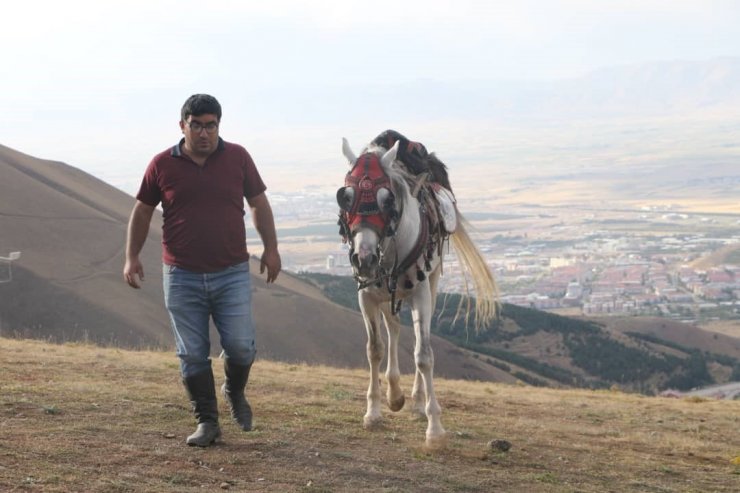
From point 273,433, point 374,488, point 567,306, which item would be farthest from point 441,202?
point 567,306

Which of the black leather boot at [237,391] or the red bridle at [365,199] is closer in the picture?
the black leather boot at [237,391]

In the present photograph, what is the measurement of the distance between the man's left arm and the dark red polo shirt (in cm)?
26

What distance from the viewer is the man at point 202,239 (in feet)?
24.0

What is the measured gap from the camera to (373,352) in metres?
9.83

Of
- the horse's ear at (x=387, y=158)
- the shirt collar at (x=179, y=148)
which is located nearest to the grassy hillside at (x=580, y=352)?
the horse's ear at (x=387, y=158)

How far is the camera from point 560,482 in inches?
309

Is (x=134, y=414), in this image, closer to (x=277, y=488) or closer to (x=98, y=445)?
(x=98, y=445)

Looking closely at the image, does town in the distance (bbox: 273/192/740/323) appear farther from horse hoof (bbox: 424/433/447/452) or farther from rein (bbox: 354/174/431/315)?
horse hoof (bbox: 424/433/447/452)

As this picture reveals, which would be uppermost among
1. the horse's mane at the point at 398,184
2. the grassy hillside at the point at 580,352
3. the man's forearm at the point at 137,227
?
the horse's mane at the point at 398,184

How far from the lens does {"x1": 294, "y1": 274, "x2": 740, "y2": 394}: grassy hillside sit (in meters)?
45.1

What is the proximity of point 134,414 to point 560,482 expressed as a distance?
3247mm

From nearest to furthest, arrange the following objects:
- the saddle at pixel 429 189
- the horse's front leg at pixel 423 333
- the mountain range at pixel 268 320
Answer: the horse's front leg at pixel 423 333
the saddle at pixel 429 189
the mountain range at pixel 268 320

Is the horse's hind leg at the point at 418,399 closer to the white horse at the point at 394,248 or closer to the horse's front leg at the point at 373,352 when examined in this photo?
the white horse at the point at 394,248

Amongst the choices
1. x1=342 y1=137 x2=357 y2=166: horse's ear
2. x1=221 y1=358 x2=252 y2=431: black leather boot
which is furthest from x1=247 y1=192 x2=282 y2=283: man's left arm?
x1=342 y1=137 x2=357 y2=166: horse's ear
